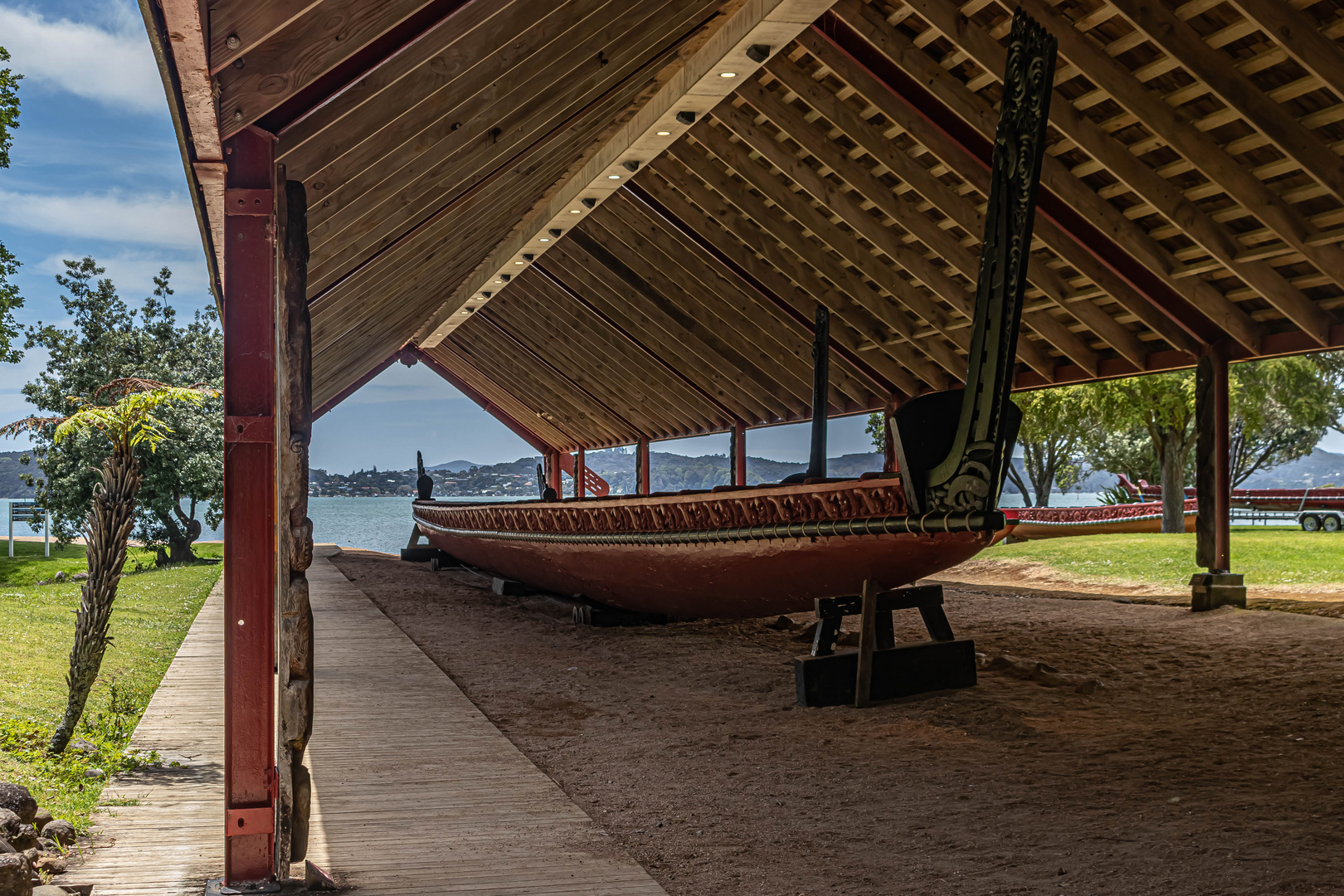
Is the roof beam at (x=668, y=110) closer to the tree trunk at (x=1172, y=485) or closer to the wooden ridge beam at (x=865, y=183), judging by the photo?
the wooden ridge beam at (x=865, y=183)

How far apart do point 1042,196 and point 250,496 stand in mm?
7517

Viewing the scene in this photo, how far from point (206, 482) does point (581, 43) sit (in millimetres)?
11819

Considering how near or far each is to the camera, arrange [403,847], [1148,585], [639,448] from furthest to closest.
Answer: [639,448], [1148,585], [403,847]

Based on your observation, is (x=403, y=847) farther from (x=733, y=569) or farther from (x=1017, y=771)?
(x=733, y=569)

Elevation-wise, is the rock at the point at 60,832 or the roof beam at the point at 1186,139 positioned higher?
the roof beam at the point at 1186,139

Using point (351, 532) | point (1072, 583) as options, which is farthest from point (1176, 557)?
point (351, 532)

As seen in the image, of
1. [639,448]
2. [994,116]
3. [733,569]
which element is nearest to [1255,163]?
[994,116]

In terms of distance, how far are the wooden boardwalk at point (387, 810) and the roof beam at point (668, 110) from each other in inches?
182

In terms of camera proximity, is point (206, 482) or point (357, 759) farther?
point (206, 482)

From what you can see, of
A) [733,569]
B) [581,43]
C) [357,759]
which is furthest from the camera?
[733,569]

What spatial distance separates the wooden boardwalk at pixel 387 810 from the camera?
8.96 feet

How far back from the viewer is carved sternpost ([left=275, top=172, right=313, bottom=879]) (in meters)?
2.70

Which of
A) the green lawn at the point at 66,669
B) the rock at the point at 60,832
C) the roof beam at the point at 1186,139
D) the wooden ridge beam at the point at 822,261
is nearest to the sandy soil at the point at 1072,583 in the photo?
the wooden ridge beam at the point at 822,261

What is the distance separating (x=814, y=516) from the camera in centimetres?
564
